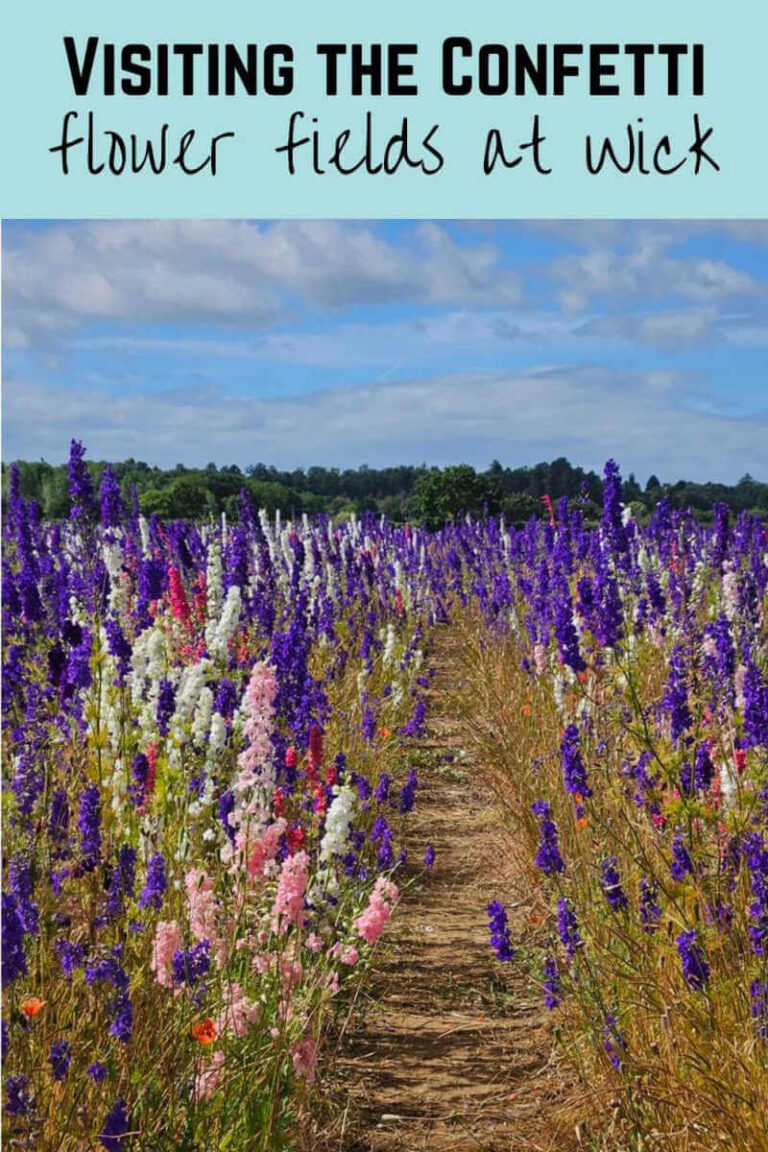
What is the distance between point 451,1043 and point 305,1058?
1325 mm

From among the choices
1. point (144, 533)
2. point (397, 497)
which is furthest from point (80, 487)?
point (397, 497)

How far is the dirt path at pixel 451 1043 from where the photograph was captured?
3420 millimetres

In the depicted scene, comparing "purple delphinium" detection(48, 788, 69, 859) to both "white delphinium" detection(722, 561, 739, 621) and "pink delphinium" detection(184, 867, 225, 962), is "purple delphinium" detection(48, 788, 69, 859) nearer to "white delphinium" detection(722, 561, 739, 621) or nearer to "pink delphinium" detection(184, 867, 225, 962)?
"pink delphinium" detection(184, 867, 225, 962)

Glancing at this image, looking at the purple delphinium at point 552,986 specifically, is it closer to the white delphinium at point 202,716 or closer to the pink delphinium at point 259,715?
the pink delphinium at point 259,715

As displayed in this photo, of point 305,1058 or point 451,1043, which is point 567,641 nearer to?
point 451,1043

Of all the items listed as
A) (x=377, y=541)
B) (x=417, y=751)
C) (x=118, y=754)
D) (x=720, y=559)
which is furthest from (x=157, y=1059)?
(x=377, y=541)

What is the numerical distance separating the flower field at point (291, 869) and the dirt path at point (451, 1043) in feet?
0.39

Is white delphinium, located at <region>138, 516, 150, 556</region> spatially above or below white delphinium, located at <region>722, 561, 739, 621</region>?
above

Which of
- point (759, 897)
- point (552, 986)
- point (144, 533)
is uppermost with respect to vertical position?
point (144, 533)

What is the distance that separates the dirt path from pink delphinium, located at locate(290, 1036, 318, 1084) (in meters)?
0.65

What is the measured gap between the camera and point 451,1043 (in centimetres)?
405

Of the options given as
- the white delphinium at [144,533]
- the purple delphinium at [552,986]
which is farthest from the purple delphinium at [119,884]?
the white delphinium at [144,533]

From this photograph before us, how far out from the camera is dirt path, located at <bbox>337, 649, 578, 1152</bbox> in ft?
11.2

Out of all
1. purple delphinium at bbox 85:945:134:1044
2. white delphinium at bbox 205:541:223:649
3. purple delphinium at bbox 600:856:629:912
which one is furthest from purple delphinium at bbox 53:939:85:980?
white delphinium at bbox 205:541:223:649
